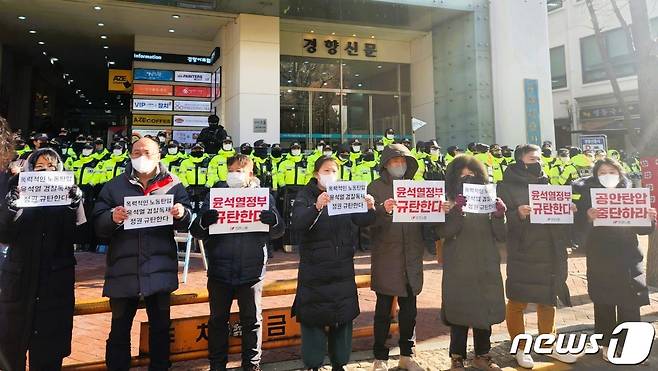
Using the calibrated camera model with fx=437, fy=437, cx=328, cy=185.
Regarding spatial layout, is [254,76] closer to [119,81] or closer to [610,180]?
[119,81]

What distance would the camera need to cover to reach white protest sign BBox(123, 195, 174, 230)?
3.34 meters

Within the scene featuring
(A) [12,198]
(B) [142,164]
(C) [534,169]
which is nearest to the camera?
(A) [12,198]

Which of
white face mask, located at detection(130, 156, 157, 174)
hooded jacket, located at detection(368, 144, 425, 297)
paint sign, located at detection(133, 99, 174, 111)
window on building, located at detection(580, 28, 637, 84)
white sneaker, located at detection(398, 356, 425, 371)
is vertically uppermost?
window on building, located at detection(580, 28, 637, 84)

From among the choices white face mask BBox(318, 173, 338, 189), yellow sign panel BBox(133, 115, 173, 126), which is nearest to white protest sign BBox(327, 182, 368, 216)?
white face mask BBox(318, 173, 338, 189)

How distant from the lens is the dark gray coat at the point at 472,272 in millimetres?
3939

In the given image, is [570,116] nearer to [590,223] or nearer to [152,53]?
[152,53]

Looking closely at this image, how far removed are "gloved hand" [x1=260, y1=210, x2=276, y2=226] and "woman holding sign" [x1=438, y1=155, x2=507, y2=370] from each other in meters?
1.59

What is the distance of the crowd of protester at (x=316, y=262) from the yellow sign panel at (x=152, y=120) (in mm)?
11802

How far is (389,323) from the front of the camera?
13.5 ft

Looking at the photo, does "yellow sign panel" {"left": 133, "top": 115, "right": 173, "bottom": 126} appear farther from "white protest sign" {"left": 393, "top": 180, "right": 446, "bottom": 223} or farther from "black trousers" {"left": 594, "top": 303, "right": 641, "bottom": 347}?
"black trousers" {"left": 594, "top": 303, "right": 641, "bottom": 347}

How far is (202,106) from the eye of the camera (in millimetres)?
15695

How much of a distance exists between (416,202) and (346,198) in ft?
2.39

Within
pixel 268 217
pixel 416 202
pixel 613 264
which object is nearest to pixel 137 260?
pixel 268 217

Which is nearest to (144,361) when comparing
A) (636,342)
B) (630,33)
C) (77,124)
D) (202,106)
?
(636,342)
